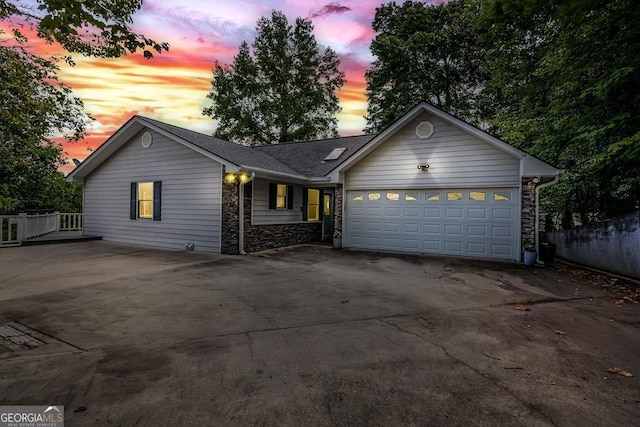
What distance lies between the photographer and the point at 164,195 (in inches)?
464

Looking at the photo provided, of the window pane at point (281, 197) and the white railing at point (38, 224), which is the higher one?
the window pane at point (281, 197)

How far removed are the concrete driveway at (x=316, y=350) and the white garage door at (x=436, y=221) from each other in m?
3.09

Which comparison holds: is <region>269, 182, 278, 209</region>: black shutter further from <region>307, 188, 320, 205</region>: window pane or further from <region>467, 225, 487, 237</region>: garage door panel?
<region>467, 225, 487, 237</region>: garage door panel

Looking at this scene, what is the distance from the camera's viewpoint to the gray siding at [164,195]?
35.4ft

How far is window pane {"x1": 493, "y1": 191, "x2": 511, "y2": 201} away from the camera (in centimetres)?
981

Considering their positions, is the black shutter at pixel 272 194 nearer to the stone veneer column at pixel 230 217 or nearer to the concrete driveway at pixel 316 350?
the stone veneer column at pixel 230 217

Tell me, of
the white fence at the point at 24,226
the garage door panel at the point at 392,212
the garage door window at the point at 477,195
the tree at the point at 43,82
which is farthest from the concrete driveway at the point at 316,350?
the white fence at the point at 24,226

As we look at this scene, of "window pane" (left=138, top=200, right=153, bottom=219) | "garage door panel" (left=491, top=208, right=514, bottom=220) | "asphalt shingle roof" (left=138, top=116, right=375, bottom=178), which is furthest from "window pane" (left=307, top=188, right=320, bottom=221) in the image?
"garage door panel" (left=491, top=208, right=514, bottom=220)

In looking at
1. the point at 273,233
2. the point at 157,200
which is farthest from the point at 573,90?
the point at 157,200

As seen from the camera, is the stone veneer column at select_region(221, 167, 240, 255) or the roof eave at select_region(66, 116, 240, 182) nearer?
the roof eave at select_region(66, 116, 240, 182)

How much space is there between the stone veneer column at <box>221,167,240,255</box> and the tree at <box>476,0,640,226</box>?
8.11 metres

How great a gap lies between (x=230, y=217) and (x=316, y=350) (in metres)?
7.68

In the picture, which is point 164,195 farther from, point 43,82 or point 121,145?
point 43,82

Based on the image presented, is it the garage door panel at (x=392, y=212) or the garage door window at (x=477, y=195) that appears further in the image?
the garage door panel at (x=392, y=212)
